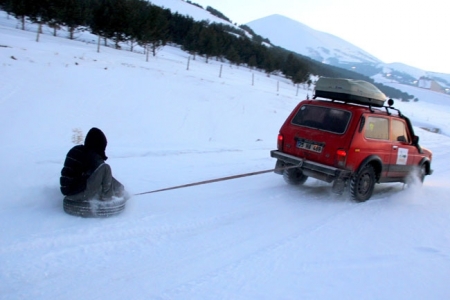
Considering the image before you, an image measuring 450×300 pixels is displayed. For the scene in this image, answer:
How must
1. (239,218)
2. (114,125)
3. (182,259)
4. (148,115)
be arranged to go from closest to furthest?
(182,259) → (239,218) → (114,125) → (148,115)

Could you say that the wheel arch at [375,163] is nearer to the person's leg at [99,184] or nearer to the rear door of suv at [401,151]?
the rear door of suv at [401,151]

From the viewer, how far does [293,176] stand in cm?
780

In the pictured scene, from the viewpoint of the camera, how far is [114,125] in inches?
525

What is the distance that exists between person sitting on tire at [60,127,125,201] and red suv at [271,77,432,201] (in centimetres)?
350

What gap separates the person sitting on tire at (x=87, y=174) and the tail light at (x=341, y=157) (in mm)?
3869

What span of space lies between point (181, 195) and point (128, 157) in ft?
11.3

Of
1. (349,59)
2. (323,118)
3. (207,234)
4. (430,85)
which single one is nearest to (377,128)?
(323,118)

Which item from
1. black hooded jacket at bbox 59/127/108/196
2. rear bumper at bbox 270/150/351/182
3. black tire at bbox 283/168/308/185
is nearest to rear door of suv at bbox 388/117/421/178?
rear bumper at bbox 270/150/351/182

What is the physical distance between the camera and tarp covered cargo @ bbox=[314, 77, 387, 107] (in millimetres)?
6852

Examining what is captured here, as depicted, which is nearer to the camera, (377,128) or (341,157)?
(341,157)

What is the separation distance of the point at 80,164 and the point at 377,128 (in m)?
5.34

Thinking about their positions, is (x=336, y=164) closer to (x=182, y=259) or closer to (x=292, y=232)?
(x=292, y=232)

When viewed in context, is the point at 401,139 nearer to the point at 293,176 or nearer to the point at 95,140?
the point at 293,176

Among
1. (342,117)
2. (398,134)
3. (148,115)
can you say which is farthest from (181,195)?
(148,115)
